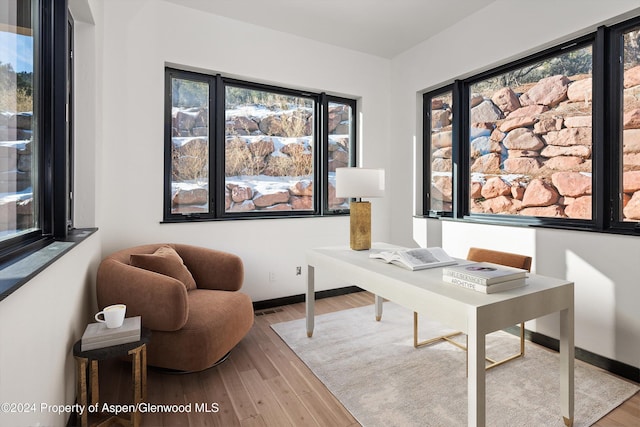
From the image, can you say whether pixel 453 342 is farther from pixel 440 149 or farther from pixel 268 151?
pixel 268 151

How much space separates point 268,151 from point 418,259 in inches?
85.5

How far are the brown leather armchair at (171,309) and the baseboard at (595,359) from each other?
2.21 m

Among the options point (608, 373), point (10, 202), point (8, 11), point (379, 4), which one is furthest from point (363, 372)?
point (379, 4)

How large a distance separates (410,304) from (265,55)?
9.42 ft

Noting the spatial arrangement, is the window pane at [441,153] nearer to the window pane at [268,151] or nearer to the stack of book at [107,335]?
the window pane at [268,151]

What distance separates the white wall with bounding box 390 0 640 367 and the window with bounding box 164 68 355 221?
74cm

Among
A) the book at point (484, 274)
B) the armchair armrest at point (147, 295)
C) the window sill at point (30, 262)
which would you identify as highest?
the window sill at point (30, 262)

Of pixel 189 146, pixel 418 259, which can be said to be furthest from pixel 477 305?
pixel 189 146

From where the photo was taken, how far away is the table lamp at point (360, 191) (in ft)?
8.06

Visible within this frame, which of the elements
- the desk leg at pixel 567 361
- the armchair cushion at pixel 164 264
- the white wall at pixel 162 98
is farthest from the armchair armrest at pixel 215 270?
the desk leg at pixel 567 361

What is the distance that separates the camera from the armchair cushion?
229 cm

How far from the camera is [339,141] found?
13.4 ft

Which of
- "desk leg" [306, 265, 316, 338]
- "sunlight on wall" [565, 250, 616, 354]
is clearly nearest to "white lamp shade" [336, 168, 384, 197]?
"desk leg" [306, 265, 316, 338]

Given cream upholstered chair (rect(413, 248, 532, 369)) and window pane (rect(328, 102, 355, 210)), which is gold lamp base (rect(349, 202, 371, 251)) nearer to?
cream upholstered chair (rect(413, 248, 532, 369))
